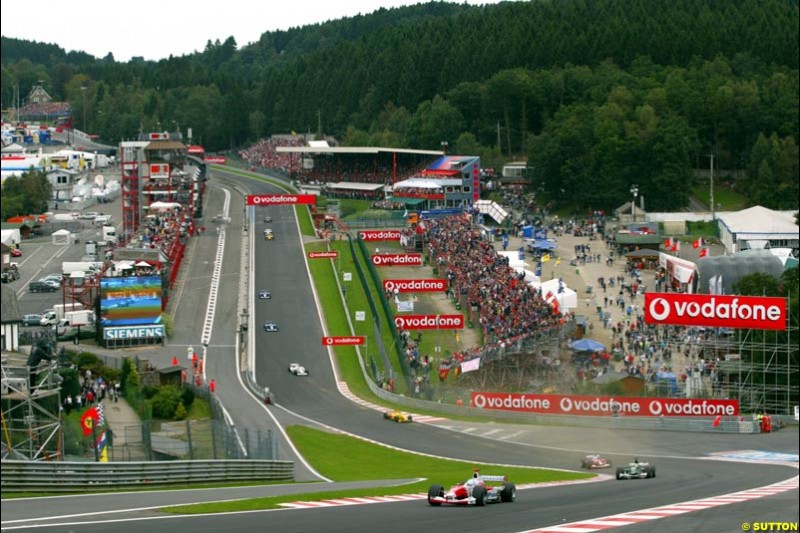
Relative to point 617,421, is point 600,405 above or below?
above

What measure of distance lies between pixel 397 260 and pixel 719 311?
112ft

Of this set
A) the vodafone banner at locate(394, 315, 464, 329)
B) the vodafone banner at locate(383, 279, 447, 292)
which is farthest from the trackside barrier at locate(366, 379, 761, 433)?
the vodafone banner at locate(383, 279, 447, 292)

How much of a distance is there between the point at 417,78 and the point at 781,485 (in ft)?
448

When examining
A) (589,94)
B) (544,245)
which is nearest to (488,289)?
(544,245)

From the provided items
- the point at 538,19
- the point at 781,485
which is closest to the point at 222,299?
the point at 781,485

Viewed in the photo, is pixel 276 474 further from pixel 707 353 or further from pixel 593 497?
pixel 707 353

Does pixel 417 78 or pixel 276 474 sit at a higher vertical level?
pixel 417 78

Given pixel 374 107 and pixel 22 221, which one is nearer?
pixel 22 221

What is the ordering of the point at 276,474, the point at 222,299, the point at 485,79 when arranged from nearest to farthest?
the point at 276,474 → the point at 222,299 → the point at 485,79

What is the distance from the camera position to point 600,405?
54906 mm

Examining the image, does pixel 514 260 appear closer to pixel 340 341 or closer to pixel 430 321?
pixel 430 321

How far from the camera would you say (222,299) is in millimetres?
84562

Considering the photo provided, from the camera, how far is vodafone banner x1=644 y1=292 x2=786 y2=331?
54.9 m

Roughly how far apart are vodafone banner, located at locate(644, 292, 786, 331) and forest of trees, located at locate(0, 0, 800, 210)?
51881 millimetres
